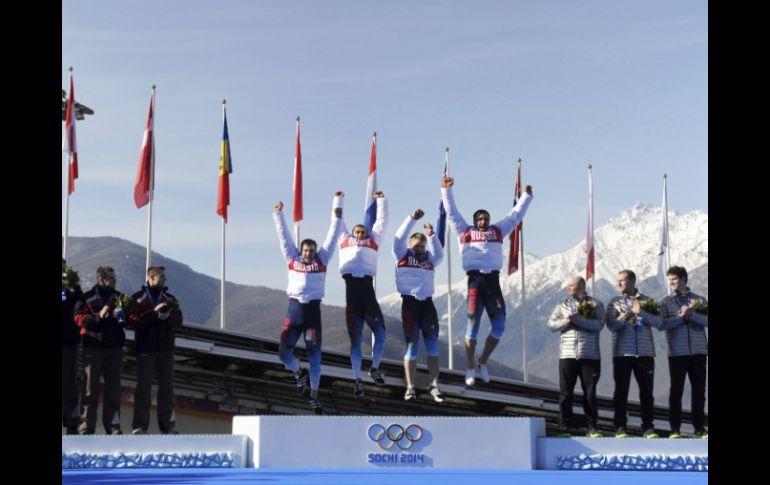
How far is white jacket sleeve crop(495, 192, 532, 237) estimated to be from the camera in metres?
15.7

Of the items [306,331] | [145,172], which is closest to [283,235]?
[306,331]

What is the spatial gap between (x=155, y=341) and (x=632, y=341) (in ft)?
19.7

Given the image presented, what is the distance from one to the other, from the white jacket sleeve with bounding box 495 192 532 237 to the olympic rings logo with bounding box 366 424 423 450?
3.76 metres

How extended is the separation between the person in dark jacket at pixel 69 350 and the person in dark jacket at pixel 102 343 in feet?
0.33

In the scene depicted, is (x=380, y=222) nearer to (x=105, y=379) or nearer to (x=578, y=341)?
(x=578, y=341)

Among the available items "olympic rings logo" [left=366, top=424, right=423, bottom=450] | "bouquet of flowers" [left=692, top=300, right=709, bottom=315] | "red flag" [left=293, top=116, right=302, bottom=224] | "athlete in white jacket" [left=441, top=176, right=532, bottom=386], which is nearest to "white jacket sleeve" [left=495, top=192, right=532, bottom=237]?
"athlete in white jacket" [left=441, top=176, right=532, bottom=386]

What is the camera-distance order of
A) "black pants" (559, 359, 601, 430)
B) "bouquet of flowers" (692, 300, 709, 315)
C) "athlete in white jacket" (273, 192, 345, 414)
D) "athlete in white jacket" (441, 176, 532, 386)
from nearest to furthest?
"bouquet of flowers" (692, 300, 709, 315)
"black pants" (559, 359, 601, 430)
"athlete in white jacket" (273, 192, 345, 414)
"athlete in white jacket" (441, 176, 532, 386)

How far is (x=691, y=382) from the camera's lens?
45.8ft

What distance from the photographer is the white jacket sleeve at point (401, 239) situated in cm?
1535

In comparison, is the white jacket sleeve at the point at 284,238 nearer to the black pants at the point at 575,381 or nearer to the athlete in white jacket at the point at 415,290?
the athlete in white jacket at the point at 415,290

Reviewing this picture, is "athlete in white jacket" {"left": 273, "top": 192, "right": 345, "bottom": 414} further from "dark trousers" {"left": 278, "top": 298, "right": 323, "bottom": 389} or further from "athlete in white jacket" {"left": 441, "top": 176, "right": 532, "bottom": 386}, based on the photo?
"athlete in white jacket" {"left": 441, "top": 176, "right": 532, "bottom": 386}
